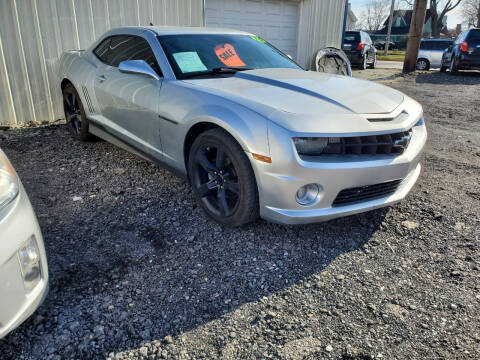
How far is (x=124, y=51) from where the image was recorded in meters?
4.15

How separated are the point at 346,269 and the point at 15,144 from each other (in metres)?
4.72

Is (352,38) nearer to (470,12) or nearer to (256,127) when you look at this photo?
(256,127)

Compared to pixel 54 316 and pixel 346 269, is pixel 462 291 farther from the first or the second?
pixel 54 316

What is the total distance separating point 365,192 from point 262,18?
782cm

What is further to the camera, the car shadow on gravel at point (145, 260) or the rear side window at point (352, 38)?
the rear side window at point (352, 38)

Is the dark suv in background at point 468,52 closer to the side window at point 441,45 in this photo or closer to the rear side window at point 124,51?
the side window at point 441,45

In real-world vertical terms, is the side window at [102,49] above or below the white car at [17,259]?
above

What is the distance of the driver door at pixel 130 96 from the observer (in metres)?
3.49

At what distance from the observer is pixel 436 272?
8.40 ft

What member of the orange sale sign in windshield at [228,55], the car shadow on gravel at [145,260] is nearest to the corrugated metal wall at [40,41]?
the car shadow on gravel at [145,260]

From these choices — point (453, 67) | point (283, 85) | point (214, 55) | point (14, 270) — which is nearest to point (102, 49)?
point (214, 55)

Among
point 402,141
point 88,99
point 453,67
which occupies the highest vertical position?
point 402,141

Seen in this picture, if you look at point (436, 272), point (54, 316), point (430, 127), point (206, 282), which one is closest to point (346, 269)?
point (436, 272)

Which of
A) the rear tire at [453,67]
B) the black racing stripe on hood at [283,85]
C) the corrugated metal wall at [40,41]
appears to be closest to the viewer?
the black racing stripe on hood at [283,85]
